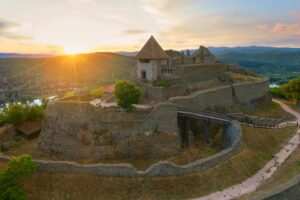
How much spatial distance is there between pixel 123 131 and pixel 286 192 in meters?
14.1

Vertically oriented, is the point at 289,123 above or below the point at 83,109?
below

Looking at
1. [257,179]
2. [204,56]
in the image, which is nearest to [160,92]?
[257,179]

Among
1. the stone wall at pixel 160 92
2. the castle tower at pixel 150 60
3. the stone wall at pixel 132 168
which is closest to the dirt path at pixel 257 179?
the stone wall at pixel 132 168

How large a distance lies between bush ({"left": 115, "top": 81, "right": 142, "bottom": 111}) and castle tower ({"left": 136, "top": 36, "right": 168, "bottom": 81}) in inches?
325

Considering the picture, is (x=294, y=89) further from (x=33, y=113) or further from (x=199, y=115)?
(x=33, y=113)

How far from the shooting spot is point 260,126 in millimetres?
34562

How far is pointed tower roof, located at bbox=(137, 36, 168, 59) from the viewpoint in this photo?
123 ft

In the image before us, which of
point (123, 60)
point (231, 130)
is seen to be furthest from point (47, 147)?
point (123, 60)

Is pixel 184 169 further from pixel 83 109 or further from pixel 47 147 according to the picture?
pixel 47 147

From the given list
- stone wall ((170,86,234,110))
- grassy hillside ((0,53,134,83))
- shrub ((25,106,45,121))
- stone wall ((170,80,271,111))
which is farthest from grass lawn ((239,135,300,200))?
Result: grassy hillside ((0,53,134,83))

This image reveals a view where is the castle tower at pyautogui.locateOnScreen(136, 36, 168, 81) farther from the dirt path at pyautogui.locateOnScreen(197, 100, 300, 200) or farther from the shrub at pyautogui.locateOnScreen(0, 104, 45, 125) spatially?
the dirt path at pyautogui.locateOnScreen(197, 100, 300, 200)

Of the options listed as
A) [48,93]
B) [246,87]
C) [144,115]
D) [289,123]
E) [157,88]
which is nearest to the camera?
[144,115]

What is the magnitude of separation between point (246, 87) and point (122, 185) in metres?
23.7

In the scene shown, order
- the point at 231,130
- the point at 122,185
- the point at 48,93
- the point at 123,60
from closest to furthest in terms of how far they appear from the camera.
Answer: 1. the point at 122,185
2. the point at 231,130
3. the point at 48,93
4. the point at 123,60
